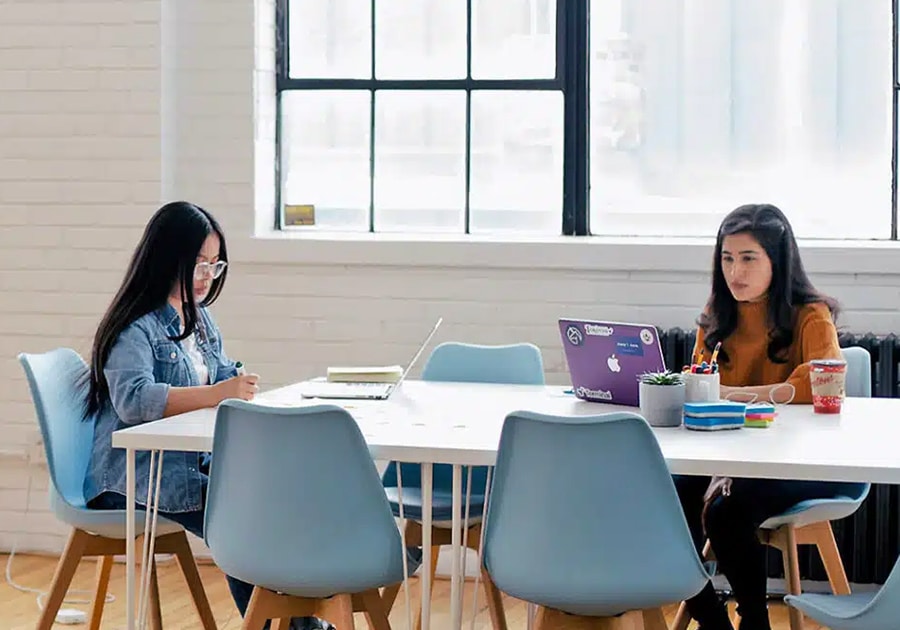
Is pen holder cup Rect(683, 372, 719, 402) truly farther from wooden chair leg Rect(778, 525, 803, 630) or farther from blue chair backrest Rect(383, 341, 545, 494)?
blue chair backrest Rect(383, 341, 545, 494)

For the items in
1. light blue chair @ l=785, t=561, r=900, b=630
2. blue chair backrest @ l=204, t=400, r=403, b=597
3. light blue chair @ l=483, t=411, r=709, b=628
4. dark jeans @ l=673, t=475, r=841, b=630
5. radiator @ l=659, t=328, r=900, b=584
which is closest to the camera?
light blue chair @ l=785, t=561, r=900, b=630

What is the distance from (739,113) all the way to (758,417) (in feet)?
6.18

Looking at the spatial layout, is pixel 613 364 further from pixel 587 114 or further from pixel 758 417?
pixel 587 114

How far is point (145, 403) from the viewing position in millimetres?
3219

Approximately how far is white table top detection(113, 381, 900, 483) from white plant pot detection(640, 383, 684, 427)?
0.04 metres

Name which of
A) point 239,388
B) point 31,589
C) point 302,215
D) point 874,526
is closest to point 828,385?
point 874,526

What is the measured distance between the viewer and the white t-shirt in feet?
11.5

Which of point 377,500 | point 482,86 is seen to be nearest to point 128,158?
point 482,86

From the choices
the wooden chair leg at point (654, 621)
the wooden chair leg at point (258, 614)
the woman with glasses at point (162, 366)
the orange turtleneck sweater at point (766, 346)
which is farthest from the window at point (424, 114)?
the wooden chair leg at point (258, 614)

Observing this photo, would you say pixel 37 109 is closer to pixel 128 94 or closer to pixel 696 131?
pixel 128 94

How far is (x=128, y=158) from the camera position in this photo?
471 centimetres

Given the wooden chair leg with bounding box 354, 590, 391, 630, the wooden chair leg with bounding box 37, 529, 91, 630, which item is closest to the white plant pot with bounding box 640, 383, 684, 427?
the wooden chair leg with bounding box 354, 590, 391, 630

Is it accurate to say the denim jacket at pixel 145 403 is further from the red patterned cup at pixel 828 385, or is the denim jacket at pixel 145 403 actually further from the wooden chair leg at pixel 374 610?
the red patterned cup at pixel 828 385

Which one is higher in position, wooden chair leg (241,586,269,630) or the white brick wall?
the white brick wall
